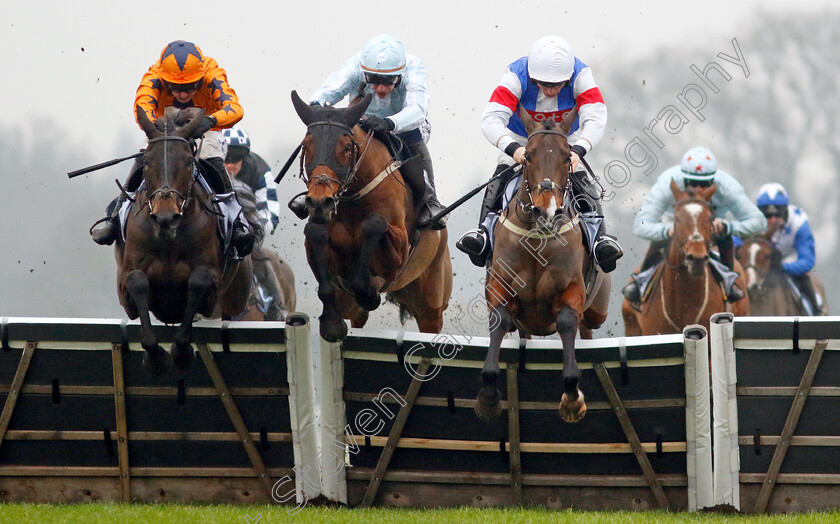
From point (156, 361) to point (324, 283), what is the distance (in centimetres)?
111

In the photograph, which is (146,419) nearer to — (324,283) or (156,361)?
(156,361)

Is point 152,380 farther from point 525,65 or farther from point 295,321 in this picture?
point 525,65

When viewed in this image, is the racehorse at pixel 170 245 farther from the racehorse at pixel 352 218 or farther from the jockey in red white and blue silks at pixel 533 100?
the jockey in red white and blue silks at pixel 533 100

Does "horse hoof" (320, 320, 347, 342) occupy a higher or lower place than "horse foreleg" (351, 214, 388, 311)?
lower

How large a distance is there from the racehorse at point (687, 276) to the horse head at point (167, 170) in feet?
15.2

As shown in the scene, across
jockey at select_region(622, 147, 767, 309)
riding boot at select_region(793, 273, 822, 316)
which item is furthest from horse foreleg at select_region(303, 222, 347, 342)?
riding boot at select_region(793, 273, 822, 316)

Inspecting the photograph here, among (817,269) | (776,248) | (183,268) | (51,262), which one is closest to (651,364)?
(183,268)

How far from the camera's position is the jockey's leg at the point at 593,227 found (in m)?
8.09

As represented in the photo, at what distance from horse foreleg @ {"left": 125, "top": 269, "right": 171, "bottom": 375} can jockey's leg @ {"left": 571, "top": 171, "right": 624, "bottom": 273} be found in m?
2.64

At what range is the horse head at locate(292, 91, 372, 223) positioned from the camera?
7707mm

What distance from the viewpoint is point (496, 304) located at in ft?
25.3

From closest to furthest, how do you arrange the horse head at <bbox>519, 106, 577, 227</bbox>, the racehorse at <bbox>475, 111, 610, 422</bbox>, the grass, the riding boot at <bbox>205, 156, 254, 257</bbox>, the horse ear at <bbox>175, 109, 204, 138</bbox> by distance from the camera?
1. the grass
2. the horse head at <bbox>519, 106, 577, 227</bbox>
3. the racehorse at <bbox>475, 111, 610, 422</bbox>
4. the horse ear at <bbox>175, 109, 204, 138</bbox>
5. the riding boot at <bbox>205, 156, 254, 257</bbox>

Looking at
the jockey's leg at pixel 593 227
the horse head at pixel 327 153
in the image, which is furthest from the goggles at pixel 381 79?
the jockey's leg at pixel 593 227

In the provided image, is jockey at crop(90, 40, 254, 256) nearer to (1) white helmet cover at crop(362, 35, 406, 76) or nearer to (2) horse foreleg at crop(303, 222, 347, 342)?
(2) horse foreleg at crop(303, 222, 347, 342)
